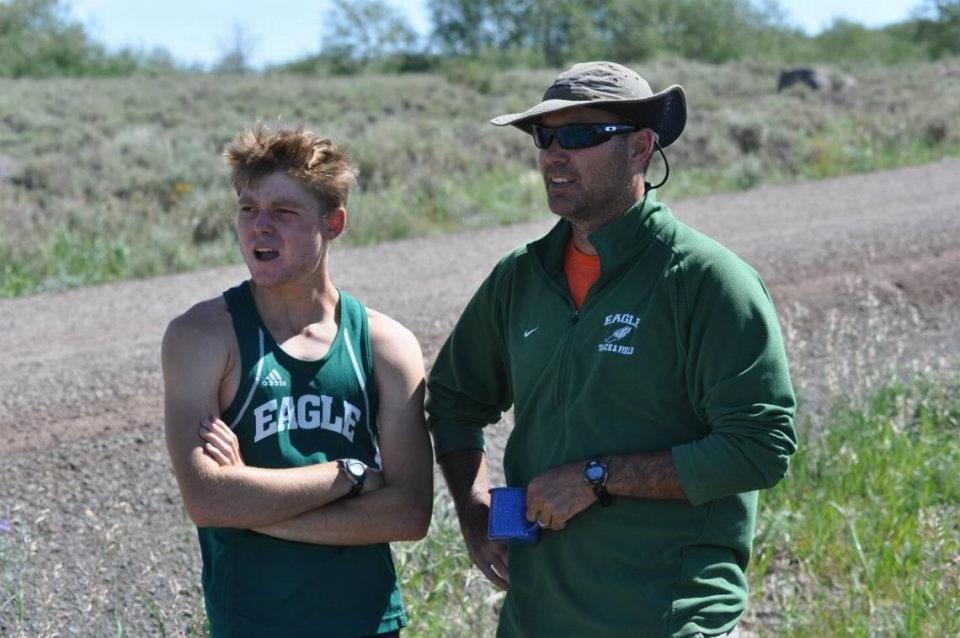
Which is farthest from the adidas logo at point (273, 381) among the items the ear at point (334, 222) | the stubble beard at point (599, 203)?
the stubble beard at point (599, 203)

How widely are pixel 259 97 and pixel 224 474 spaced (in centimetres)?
2630

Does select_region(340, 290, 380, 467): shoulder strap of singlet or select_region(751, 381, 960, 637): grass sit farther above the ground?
select_region(340, 290, 380, 467): shoulder strap of singlet

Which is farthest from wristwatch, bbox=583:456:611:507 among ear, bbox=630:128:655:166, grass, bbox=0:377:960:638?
grass, bbox=0:377:960:638

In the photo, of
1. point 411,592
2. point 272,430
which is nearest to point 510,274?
point 272,430

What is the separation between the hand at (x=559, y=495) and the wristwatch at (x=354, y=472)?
1.37 ft

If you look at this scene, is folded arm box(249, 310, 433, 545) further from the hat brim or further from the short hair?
the hat brim

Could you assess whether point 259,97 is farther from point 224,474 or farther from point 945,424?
point 224,474

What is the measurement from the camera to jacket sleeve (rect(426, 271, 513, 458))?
144 inches

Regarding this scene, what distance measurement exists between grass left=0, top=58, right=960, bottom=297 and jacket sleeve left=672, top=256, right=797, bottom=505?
125 inches

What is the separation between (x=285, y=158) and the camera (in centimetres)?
333

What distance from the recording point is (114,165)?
17.2 m

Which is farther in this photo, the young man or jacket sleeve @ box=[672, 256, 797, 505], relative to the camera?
the young man

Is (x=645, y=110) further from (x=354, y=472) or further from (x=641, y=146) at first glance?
(x=354, y=472)

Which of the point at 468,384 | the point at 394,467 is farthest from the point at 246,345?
the point at 468,384
